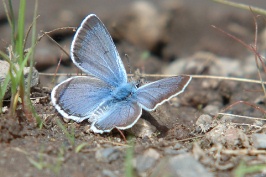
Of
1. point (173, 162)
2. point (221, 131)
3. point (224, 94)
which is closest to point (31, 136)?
point (173, 162)

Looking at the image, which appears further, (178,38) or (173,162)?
(178,38)

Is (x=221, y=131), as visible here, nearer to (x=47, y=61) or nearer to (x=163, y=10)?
(x=47, y=61)

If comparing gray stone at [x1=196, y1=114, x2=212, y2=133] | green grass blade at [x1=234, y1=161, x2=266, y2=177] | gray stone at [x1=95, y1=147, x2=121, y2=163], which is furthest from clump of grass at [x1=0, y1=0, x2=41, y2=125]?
green grass blade at [x1=234, y1=161, x2=266, y2=177]

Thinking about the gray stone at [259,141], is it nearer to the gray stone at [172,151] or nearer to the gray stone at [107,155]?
the gray stone at [172,151]

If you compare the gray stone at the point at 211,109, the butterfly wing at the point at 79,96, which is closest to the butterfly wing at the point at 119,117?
the butterfly wing at the point at 79,96

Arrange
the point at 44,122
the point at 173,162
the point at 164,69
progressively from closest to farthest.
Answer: the point at 173,162 < the point at 44,122 < the point at 164,69

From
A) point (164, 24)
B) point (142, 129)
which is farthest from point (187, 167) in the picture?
point (164, 24)
